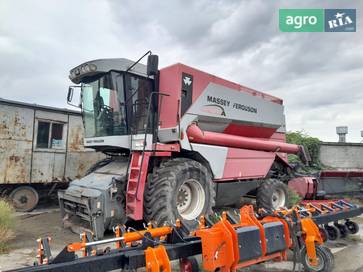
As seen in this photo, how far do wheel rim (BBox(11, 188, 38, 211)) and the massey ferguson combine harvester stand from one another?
3.32 m

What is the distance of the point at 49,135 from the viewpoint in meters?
9.25

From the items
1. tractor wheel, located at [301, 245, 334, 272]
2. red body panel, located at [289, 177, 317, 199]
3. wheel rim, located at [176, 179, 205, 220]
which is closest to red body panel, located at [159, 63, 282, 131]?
wheel rim, located at [176, 179, 205, 220]

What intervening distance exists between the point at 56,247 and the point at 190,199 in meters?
2.42

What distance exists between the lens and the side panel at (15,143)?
8.23 meters

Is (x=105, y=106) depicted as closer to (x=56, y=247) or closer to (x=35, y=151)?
(x=56, y=247)

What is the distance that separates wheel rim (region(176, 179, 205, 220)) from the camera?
5.73m

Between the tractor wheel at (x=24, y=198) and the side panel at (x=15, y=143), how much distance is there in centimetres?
31

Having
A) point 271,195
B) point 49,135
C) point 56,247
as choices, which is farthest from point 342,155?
point 56,247

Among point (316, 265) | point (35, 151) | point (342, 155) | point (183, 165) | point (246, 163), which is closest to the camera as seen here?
point (316, 265)

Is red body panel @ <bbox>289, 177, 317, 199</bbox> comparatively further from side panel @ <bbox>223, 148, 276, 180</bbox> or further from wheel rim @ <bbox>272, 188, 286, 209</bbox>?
side panel @ <bbox>223, 148, 276, 180</bbox>

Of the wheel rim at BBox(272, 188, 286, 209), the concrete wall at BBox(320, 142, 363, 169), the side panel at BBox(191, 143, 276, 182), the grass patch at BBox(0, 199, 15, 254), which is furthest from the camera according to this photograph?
the concrete wall at BBox(320, 142, 363, 169)

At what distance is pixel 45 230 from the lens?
19.4ft

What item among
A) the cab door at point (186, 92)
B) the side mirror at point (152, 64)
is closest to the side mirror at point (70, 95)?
the side mirror at point (152, 64)

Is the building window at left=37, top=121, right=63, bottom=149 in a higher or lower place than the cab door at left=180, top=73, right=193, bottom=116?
lower
